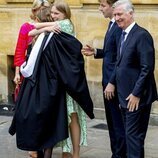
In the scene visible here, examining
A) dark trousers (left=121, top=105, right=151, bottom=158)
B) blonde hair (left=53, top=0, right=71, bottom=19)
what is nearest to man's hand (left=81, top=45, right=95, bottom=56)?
blonde hair (left=53, top=0, right=71, bottom=19)

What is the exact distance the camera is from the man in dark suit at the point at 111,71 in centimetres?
600

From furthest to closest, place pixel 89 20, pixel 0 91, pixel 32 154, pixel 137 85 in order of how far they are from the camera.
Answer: pixel 0 91
pixel 89 20
pixel 32 154
pixel 137 85

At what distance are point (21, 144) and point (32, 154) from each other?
746 mm

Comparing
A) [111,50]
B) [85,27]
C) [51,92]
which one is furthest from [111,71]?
[85,27]

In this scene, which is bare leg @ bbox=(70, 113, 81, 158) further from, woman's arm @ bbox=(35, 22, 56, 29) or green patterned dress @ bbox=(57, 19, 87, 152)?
woman's arm @ bbox=(35, 22, 56, 29)

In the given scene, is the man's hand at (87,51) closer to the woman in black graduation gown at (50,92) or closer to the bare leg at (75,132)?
the woman in black graduation gown at (50,92)

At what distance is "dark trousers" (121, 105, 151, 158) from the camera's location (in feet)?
17.5

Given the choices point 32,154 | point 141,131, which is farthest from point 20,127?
point 141,131

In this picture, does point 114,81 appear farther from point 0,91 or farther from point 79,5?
point 0,91

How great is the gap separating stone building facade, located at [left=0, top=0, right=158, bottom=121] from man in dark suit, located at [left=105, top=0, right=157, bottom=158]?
9.53ft

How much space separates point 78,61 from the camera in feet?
19.2

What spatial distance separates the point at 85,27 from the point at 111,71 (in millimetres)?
2907

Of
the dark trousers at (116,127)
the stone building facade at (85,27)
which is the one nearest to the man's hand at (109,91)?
the dark trousers at (116,127)

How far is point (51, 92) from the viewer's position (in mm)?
5711
